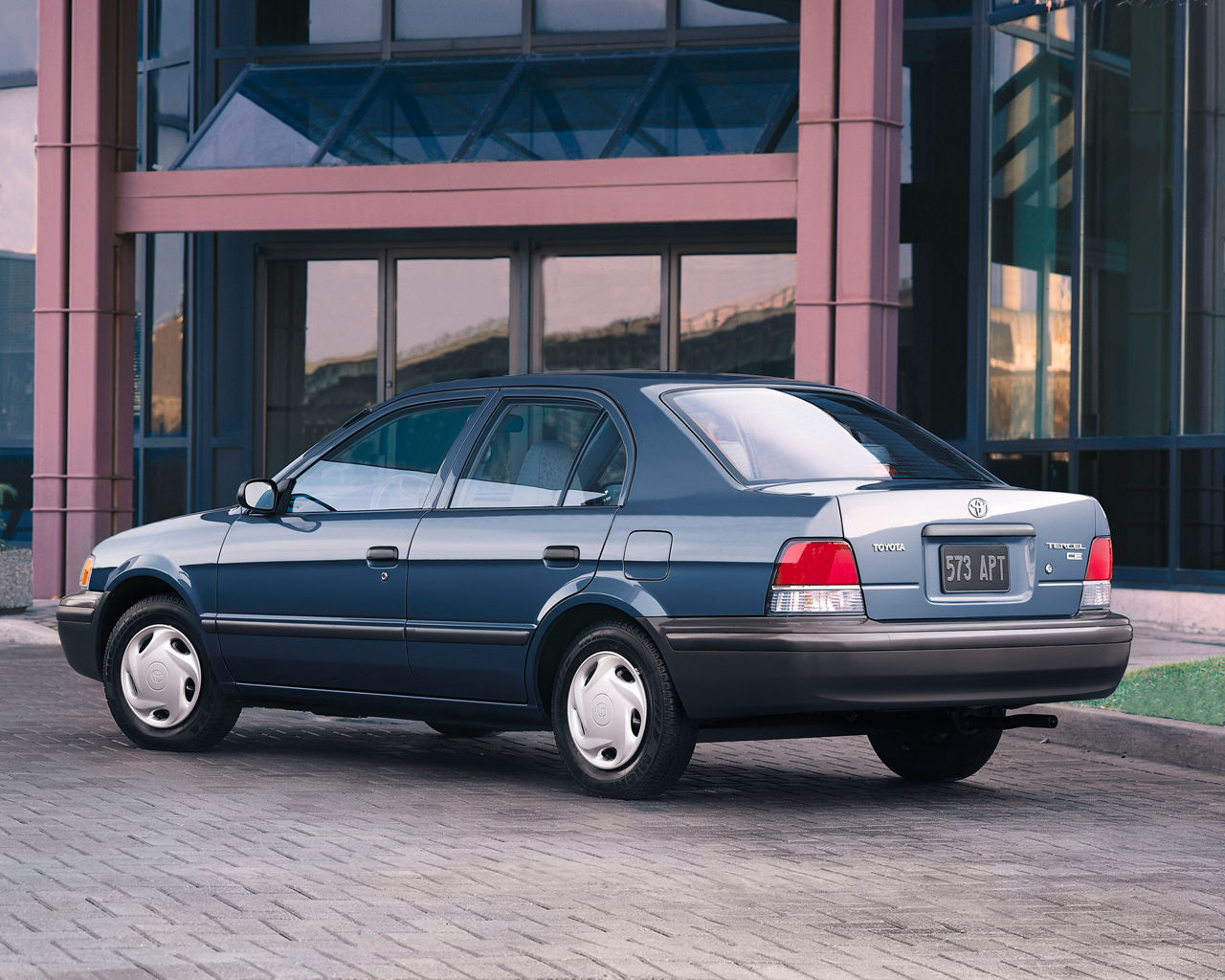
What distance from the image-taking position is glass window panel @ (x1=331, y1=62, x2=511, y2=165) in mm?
18594

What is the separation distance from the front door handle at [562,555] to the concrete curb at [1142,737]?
3159 millimetres

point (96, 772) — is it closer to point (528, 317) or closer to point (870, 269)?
point (870, 269)

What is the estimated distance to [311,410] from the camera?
21.7m

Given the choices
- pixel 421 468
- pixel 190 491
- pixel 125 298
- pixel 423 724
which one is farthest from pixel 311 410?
pixel 421 468

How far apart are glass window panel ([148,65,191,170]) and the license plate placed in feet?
53.6

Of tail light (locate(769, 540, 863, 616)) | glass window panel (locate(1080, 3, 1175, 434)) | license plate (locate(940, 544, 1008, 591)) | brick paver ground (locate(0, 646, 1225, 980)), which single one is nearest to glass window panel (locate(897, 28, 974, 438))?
glass window panel (locate(1080, 3, 1175, 434))

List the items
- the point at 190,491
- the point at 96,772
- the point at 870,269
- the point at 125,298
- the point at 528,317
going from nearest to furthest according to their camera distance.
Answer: the point at 96,772
the point at 870,269
the point at 125,298
the point at 528,317
the point at 190,491

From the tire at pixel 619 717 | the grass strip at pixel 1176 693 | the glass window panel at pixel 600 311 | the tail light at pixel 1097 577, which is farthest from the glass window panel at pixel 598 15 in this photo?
the tire at pixel 619 717

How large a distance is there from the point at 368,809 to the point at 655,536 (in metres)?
1.43

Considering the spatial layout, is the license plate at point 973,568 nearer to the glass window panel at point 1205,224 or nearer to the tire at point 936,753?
the tire at point 936,753

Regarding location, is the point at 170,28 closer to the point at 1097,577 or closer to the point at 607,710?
the point at 607,710

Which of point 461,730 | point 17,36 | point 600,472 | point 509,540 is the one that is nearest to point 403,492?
point 509,540

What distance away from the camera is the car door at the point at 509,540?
766cm

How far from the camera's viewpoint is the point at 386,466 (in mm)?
8516
